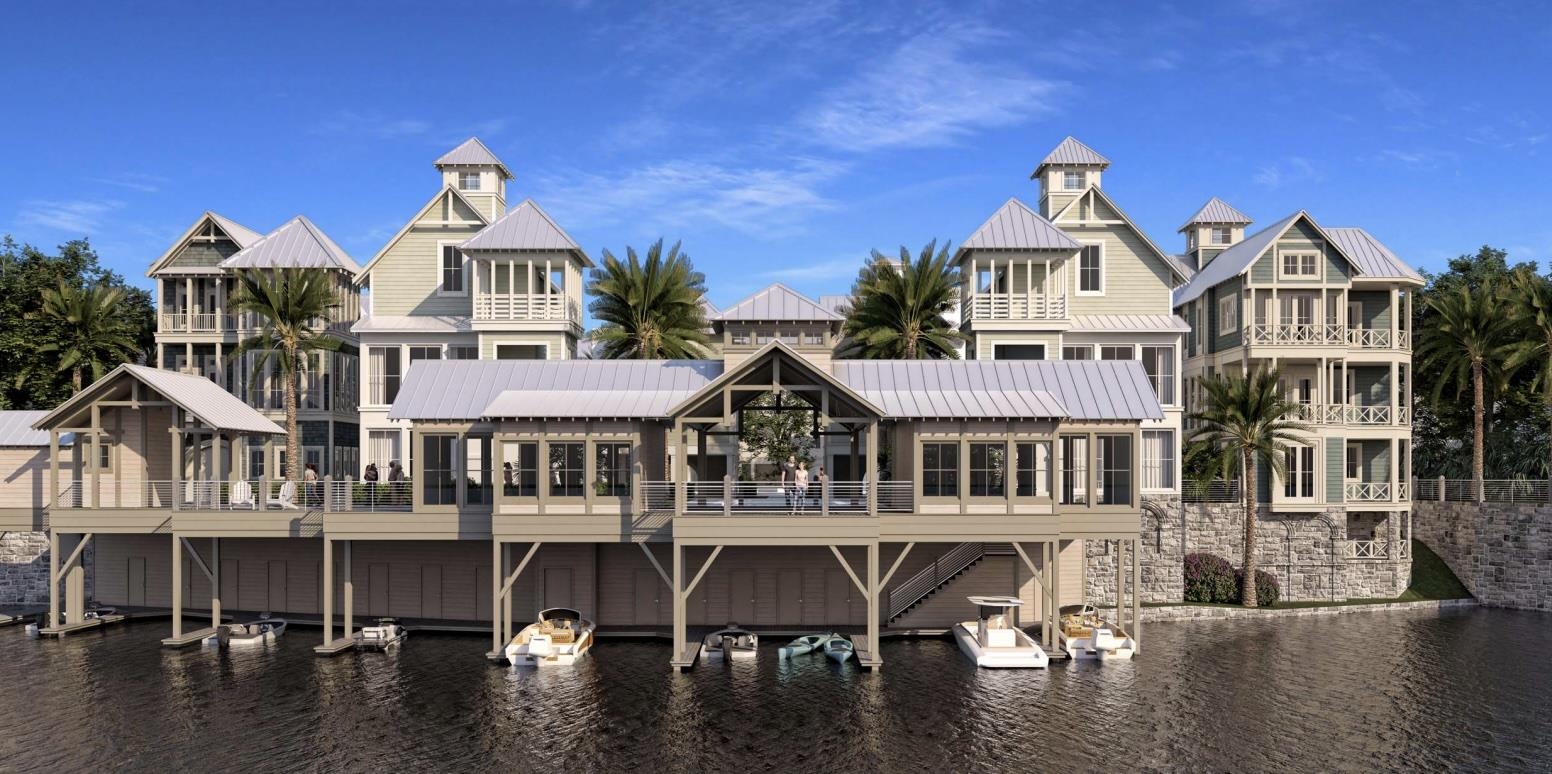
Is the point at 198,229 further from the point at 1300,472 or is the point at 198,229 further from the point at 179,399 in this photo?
the point at 1300,472

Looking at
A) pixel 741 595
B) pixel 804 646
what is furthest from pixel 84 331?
pixel 804 646

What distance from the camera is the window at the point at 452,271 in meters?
49.6

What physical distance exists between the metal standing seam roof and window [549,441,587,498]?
1.74m

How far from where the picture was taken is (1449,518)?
1961 inches

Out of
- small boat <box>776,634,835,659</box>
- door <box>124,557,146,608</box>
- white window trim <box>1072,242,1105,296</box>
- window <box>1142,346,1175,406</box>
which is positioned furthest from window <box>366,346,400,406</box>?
window <box>1142,346,1175,406</box>

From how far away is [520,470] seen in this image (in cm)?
3647

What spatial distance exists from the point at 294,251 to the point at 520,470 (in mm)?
23894

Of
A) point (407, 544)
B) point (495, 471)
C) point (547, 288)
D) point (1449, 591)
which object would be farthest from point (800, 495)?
point (1449, 591)

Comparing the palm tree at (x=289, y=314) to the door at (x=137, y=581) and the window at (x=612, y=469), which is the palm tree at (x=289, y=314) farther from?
the window at (x=612, y=469)

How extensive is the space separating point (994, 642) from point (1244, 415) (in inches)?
656

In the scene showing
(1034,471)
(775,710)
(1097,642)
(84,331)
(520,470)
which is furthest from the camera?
(84,331)

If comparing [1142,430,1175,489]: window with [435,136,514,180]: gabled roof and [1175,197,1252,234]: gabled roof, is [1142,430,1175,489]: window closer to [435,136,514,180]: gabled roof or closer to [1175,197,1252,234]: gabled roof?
[1175,197,1252,234]: gabled roof

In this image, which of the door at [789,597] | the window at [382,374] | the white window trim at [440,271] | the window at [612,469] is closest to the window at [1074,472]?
the door at [789,597]

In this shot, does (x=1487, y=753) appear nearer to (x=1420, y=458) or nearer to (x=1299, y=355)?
(x=1299, y=355)
